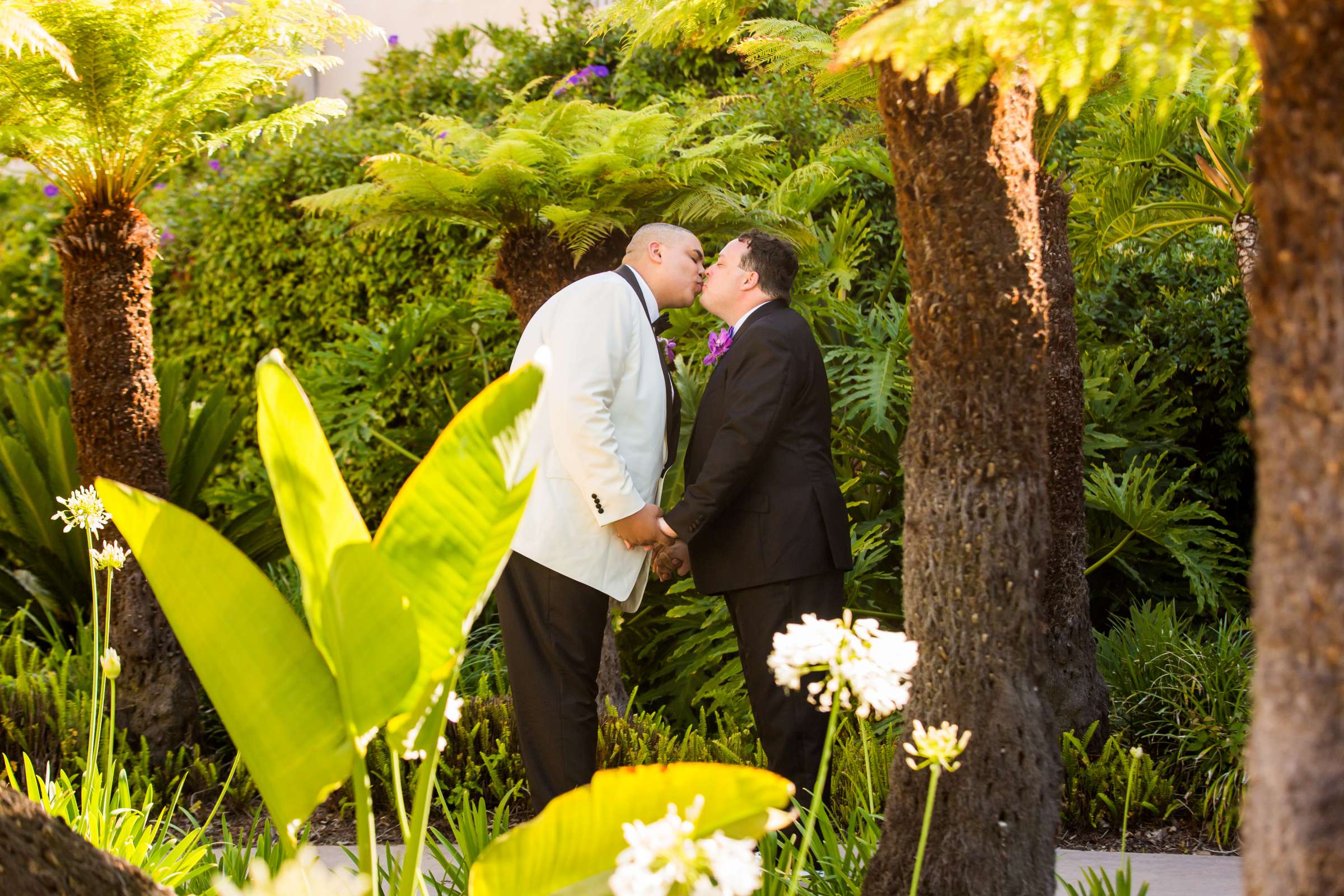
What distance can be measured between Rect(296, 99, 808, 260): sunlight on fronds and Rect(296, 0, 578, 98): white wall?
650 centimetres

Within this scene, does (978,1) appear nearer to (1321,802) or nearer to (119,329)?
(1321,802)

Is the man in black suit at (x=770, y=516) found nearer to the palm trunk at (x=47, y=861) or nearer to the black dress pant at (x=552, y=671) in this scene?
the black dress pant at (x=552, y=671)

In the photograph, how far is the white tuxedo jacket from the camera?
349 cm

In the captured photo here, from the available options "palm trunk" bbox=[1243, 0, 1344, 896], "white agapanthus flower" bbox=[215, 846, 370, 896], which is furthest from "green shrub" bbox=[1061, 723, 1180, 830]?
"white agapanthus flower" bbox=[215, 846, 370, 896]

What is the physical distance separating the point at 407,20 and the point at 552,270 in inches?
319

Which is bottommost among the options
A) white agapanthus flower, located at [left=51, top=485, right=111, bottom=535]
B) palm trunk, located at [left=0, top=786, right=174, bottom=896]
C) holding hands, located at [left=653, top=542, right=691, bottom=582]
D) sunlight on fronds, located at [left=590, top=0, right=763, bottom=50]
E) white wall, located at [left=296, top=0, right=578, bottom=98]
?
holding hands, located at [left=653, top=542, right=691, bottom=582]

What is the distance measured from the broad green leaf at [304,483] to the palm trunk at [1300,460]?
1.29 m

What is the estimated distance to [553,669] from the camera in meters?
3.52

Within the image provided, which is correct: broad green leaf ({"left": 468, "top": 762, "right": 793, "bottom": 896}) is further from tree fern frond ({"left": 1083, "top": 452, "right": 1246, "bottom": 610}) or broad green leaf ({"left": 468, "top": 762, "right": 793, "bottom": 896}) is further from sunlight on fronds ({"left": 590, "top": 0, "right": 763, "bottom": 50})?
tree fern frond ({"left": 1083, "top": 452, "right": 1246, "bottom": 610})

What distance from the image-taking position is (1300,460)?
1.24m

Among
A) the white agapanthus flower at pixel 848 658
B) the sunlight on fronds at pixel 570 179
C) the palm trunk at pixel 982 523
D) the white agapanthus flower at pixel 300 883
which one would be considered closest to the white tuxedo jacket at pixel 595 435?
the sunlight on fronds at pixel 570 179

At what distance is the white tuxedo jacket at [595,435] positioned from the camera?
3486 millimetres

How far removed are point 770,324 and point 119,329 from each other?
2902mm

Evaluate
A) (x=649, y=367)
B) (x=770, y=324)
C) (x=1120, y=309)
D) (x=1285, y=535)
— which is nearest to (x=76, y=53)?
(x=649, y=367)
